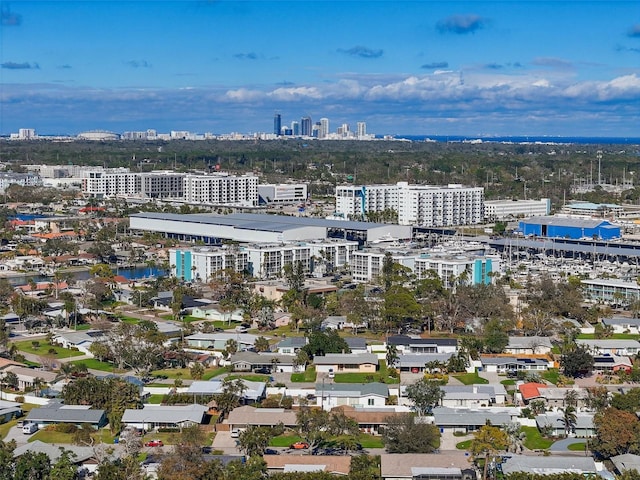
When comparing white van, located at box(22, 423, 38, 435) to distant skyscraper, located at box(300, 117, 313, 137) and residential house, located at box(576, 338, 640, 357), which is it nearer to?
residential house, located at box(576, 338, 640, 357)

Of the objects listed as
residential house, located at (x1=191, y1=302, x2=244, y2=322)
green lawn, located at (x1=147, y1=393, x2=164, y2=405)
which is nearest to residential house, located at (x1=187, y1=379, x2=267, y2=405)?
green lawn, located at (x1=147, y1=393, x2=164, y2=405)

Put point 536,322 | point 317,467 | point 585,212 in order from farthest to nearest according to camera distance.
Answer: point 585,212, point 536,322, point 317,467

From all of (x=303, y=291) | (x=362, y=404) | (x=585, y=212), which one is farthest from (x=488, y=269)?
(x=585, y=212)

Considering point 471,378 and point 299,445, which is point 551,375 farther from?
point 299,445

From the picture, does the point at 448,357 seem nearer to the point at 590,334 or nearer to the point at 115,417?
the point at 590,334

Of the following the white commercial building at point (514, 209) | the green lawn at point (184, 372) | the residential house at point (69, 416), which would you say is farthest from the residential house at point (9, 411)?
the white commercial building at point (514, 209)

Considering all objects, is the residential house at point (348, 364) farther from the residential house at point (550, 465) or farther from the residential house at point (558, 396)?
the residential house at point (550, 465)
